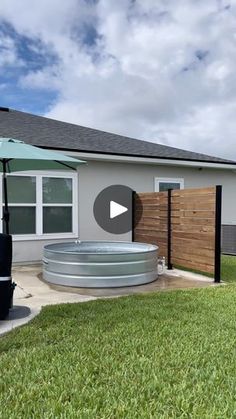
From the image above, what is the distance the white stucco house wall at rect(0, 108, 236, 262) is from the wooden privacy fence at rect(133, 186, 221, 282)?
138 centimetres

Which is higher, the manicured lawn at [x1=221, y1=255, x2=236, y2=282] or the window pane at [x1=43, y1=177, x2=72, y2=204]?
the window pane at [x1=43, y1=177, x2=72, y2=204]

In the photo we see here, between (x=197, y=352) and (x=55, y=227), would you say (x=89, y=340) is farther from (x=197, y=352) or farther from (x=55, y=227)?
(x=55, y=227)

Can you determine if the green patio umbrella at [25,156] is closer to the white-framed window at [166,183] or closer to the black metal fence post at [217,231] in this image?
the black metal fence post at [217,231]

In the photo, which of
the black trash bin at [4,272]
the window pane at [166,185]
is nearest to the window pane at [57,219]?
the window pane at [166,185]

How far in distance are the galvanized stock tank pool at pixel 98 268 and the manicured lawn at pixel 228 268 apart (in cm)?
190

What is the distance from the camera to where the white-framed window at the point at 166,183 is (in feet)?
44.2

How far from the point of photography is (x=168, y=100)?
21.6 metres

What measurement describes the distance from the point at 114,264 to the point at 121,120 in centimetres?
1915

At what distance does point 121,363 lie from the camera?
3967 mm

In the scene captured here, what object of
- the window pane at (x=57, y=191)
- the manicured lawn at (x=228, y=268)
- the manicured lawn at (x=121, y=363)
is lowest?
the manicured lawn at (x=228, y=268)

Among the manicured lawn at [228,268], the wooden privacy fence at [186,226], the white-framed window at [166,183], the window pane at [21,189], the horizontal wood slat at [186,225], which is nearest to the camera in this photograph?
the wooden privacy fence at [186,226]

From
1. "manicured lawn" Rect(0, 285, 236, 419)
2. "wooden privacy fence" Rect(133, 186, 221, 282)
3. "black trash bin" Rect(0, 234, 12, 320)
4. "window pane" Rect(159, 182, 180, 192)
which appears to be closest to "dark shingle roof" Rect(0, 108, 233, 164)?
"window pane" Rect(159, 182, 180, 192)

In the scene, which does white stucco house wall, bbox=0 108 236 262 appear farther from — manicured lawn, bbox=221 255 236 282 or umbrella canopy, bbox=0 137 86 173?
umbrella canopy, bbox=0 137 86 173
